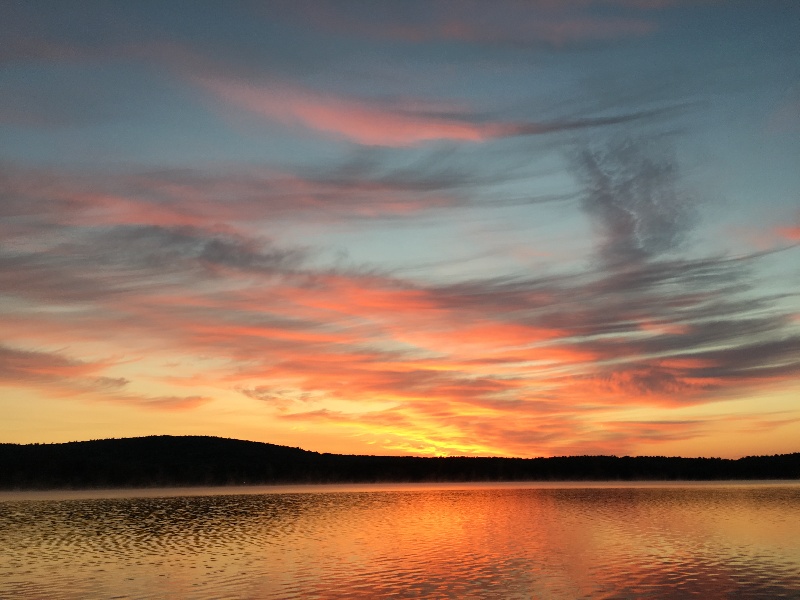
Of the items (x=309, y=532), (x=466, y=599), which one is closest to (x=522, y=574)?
(x=466, y=599)

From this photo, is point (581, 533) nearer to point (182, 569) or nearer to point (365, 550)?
point (365, 550)

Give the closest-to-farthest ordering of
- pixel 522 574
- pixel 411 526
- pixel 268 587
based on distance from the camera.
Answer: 1. pixel 268 587
2. pixel 522 574
3. pixel 411 526

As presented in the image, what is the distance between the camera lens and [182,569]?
161 ft

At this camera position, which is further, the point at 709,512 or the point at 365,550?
the point at 709,512

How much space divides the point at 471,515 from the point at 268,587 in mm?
60137

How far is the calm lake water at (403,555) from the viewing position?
1655 inches

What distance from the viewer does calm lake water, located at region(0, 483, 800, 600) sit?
42.0 metres

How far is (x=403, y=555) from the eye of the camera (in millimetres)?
56875

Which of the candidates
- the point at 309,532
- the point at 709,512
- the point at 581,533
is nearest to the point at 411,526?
the point at 309,532

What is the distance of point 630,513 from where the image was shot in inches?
3871

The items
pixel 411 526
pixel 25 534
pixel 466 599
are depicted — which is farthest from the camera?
pixel 411 526

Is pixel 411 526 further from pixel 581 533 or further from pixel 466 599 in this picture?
pixel 466 599

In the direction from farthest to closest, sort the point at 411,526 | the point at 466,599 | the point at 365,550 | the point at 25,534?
the point at 411,526
the point at 25,534
the point at 365,550
the point at 466,599

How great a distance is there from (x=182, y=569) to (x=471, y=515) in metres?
56.1
